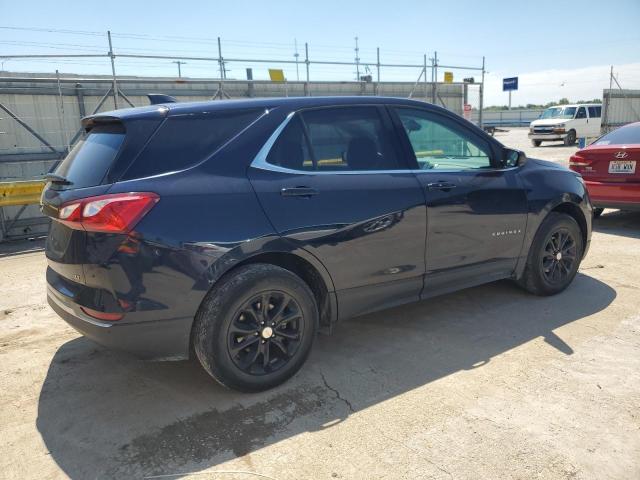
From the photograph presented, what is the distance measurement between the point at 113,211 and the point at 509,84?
32.7 meters

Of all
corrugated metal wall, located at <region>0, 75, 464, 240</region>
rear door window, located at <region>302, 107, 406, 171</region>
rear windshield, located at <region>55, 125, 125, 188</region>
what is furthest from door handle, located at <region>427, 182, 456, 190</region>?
corrugated metal wall, located at <region>0, 75, 464, 240</region>

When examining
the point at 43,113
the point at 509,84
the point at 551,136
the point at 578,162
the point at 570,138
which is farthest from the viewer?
the point at 509,84

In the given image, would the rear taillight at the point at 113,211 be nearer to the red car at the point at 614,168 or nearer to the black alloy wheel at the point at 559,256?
the black alloy wheel at the point at 559,256

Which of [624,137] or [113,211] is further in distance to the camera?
[624,137]

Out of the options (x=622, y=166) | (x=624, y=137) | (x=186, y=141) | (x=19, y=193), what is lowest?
(x=19, y=193)

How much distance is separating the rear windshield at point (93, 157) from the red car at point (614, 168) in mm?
6690

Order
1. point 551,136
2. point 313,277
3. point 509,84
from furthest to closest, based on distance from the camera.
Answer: point 509,84 < point 551,136 < point 313,277

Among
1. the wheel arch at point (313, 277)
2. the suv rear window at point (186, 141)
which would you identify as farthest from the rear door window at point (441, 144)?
the suv rear window at point (186, 141)

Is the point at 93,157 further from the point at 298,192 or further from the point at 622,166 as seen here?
the point at 622,166

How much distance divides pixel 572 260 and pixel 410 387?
2556mm

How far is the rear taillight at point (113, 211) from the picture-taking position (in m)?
2.69

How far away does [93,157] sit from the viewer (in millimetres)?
3037

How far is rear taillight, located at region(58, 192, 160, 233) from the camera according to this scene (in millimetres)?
2686

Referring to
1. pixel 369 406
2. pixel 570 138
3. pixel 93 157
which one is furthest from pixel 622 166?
pixel 570 138
